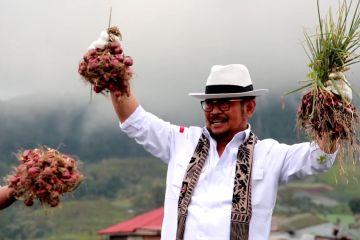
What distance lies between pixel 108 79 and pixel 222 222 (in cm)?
115

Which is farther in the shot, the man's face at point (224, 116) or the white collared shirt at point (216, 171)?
the man's face at point (224, 116)

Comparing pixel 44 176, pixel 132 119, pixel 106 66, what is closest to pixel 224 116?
pixel 132 119

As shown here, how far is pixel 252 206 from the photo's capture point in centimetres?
655

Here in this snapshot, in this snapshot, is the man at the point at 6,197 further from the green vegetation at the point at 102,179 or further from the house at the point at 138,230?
the green vegetation at the point at 102,179

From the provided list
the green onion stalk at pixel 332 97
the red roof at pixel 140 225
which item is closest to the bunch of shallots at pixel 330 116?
the green onion stalk at pixel 332 97

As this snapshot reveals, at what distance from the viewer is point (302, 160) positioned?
658 cm

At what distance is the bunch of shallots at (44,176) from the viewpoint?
5.63m

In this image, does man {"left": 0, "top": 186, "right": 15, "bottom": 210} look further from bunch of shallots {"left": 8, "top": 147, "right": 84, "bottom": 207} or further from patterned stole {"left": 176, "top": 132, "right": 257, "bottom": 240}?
patterned stole {"left": 176, "top": 132, "right": 257, "bottom": 240}

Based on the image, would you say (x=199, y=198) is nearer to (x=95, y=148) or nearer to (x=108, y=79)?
(x=108, y=79)

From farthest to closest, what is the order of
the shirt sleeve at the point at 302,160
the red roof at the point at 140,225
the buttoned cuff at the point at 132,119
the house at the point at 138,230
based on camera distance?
the red roof at the point at 140,225 < the house at the point at 138,230 < the buttoned cuff at the point at 132,119 < the shirt sleeve at the point at 302,160

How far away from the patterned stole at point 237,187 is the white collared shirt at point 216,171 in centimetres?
3

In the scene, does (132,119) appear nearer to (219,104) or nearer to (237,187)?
(219,104)

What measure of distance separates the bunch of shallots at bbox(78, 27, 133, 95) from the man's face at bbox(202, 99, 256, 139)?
0.58 m

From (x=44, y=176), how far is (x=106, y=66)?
983mm
